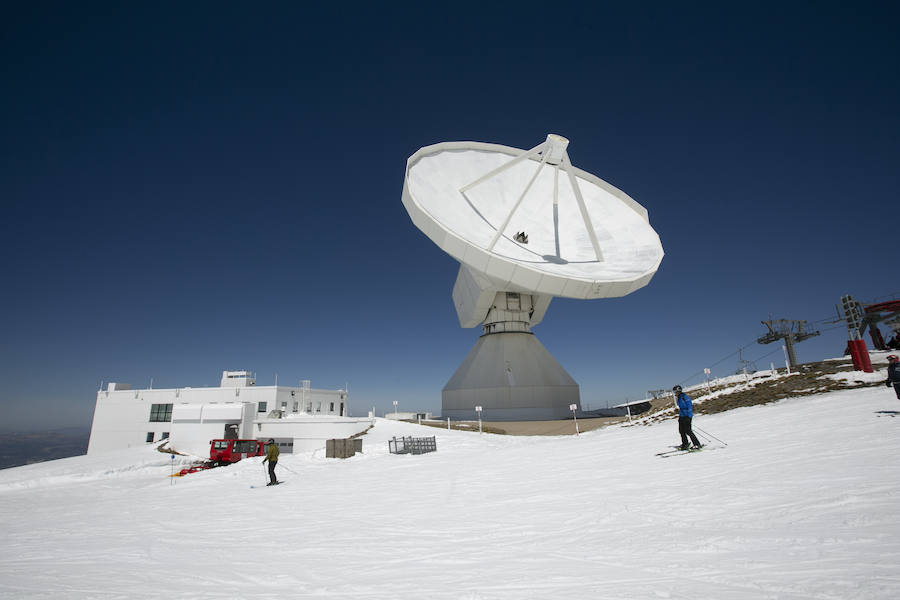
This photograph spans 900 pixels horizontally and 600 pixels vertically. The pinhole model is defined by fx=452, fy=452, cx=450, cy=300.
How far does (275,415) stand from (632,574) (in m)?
30.2

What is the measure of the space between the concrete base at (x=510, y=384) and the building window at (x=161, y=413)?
79.8 feet

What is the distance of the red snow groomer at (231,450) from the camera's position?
21.7 metres

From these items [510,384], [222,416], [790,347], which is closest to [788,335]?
[790,347]

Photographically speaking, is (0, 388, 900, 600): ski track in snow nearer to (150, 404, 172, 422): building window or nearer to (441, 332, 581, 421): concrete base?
(441, 332, 581, 421): concrete base

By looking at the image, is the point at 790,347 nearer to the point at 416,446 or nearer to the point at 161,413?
the point at 416,446

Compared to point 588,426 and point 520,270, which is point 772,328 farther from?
point 520,270

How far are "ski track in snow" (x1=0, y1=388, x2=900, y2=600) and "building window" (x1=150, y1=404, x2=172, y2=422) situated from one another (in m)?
30.7

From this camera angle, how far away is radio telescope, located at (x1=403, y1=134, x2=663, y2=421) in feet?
65.4

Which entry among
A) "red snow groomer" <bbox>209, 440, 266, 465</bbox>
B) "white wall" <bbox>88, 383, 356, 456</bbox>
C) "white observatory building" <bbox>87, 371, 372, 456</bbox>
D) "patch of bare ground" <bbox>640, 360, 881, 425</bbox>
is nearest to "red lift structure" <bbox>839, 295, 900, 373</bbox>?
"patch of bare ground" <bbox>640, 360, 881, 425</bbox>

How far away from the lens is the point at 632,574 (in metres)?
3.73

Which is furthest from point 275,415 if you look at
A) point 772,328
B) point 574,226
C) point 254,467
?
point 772,328

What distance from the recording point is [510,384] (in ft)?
93.0

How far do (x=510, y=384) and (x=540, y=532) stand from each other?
23339 millimetres

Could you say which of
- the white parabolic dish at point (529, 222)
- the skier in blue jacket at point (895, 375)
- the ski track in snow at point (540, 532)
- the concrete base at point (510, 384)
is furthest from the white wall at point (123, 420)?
the skier in blue jacket at point (895, 375)
